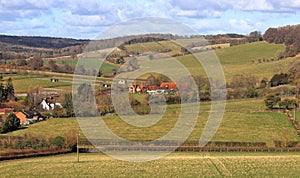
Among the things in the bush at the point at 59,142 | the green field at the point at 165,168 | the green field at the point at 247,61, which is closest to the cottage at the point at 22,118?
the bush at the point at 59,142

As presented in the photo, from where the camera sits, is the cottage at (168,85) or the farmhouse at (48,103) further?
the farmhouse at (48,103)

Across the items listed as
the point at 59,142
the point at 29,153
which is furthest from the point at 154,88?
the point at 29,153

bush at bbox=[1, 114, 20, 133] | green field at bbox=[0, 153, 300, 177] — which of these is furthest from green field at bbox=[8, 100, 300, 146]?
green field at bbox=[0, 153, 300, 177]

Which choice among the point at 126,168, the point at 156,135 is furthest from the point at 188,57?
the point at 126,168

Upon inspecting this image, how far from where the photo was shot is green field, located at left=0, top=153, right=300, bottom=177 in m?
26.0

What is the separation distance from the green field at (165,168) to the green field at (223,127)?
12.1 meters

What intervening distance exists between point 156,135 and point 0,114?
23633mm

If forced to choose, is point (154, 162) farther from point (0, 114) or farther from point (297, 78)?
point (297, 78)

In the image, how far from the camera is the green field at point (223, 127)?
45250mm

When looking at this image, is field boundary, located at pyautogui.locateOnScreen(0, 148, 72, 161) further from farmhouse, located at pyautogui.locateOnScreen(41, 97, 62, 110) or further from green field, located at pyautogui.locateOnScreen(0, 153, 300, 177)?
farmhouse, located at pyautogui.locateOnScreen(41, 97, 62, 110)

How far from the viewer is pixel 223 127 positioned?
49875 millimetres

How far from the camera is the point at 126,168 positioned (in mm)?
27781

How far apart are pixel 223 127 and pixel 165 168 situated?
2291 cm

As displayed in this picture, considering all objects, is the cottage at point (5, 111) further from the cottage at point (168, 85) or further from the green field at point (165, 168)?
the green field at point (165, 168)
